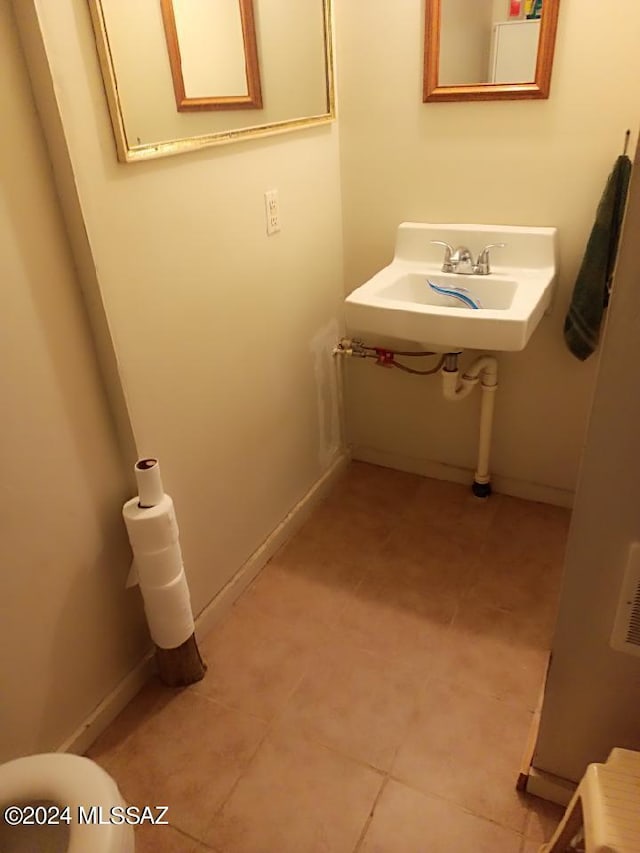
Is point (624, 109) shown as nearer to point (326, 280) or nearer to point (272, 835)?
point (326, 280)

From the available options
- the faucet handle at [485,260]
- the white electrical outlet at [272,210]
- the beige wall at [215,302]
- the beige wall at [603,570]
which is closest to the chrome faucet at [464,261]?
the faucet handle at [485,260]

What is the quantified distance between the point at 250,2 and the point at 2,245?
949mm

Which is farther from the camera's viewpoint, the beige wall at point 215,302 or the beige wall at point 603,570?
the beige wall at point 215,302

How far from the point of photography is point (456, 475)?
2393 mm

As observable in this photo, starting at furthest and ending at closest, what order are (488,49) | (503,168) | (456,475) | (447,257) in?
(456,475)
(447,257)
(503,168)
(488,49)

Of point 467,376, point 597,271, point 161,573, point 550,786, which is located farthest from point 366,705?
point 597,271

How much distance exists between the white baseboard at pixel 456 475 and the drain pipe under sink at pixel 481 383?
0.61ft

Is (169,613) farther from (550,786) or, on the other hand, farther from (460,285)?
(460,285)

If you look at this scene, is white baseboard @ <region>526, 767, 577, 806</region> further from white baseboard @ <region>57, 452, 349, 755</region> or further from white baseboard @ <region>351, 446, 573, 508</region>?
white baseboard @ <region>351, 446, 573, 508</region>

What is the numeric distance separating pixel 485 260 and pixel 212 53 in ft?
3.08

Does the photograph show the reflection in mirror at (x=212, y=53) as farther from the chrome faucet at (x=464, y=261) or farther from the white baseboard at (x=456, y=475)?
the white baseboard at (x=456, y=475)

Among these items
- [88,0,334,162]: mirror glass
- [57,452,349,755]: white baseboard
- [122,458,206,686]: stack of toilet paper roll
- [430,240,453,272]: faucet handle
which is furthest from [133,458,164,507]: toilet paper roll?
[430,240,453,272]: faucet handle

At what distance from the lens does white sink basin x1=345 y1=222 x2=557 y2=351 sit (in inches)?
63.3

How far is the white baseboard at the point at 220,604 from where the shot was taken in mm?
1492
